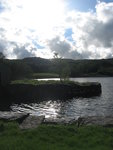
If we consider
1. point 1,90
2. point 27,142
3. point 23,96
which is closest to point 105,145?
point 27,142

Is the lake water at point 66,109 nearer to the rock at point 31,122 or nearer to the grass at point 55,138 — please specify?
the rock at point 31,122

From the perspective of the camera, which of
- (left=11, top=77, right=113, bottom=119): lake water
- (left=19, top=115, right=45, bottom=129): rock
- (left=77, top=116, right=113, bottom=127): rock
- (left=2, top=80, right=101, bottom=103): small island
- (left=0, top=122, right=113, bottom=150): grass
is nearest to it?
(left=0, top=122, right=113, bottom=150): grass

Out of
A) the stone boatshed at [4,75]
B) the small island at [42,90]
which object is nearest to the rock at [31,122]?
the small island at [42,90]

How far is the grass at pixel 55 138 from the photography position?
335 inches

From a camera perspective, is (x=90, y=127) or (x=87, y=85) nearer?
(x=90, y=127)

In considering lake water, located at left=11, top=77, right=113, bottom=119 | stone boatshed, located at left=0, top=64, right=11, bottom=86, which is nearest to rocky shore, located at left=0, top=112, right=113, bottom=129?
lake water, located at left=11, top=77, right=113, bottom=119

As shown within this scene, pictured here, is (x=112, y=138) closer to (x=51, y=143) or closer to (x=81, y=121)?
(x=51, y=143)

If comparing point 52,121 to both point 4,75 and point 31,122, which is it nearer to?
point 31,122

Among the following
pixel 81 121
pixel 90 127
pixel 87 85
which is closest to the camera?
pixel 90 127

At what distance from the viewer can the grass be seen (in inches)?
335

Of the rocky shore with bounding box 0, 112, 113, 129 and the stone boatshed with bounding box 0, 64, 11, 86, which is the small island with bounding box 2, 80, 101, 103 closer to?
the stone boatshed with bounding box 0, 64, 11, 86

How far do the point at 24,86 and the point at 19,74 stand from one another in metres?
53.3

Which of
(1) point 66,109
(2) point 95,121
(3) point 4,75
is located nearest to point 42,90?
(3) point 4,75

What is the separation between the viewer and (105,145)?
28.8 feet
